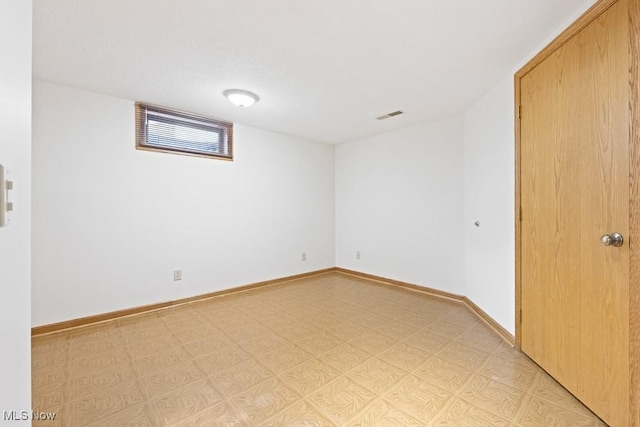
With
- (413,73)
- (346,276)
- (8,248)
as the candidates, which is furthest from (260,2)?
(346,276)

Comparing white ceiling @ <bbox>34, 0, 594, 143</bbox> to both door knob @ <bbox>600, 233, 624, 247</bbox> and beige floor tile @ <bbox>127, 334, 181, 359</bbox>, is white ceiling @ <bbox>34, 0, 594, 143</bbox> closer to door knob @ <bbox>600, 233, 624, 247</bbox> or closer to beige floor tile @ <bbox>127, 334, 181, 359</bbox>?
door knob @ <bbox>600, 233, 624, 247</bbox>

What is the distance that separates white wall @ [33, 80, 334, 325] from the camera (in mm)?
2422

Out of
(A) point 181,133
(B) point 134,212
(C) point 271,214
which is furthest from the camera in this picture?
(C) point 271,214

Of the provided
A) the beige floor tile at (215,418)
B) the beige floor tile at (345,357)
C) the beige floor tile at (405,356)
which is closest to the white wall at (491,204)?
the beige floor tile at (405,356)

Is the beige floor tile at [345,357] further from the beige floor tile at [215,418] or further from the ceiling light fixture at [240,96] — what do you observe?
the ceiling light fixture at [240,96]

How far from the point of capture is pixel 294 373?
1.82 m

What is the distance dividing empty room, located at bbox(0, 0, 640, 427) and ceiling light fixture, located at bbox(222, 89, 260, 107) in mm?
23

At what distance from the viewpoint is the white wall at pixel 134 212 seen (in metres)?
2.42

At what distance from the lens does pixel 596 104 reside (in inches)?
56.6

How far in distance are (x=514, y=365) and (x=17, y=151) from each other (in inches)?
107

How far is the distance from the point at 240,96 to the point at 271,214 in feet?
5.84

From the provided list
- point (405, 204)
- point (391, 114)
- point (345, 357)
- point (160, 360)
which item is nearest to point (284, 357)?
point (345, 357)

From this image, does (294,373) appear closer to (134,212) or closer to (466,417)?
(466,417)

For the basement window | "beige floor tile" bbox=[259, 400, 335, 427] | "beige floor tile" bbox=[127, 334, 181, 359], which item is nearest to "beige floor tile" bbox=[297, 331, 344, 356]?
"beige floor tile" bbox=[259, 400, 335, 427]
